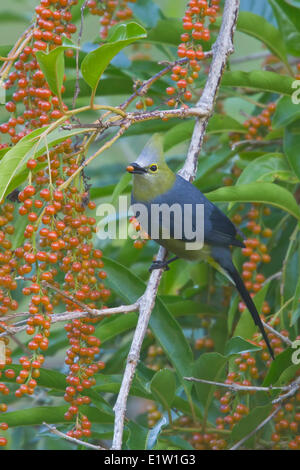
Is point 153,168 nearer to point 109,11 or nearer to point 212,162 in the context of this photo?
point 212,162

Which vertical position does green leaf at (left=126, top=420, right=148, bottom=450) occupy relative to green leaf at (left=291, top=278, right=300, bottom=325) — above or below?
below

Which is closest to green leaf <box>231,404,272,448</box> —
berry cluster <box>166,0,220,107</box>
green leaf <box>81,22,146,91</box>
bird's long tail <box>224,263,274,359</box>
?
bird's long tail <box>224,263,274,359</box>

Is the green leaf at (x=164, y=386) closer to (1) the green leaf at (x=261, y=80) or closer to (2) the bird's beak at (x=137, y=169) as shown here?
(2) the bird's beak at (x=137, y=169)

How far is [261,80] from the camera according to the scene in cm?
259

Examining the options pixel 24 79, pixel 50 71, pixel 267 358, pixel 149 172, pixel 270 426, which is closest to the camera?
pixel 50 71

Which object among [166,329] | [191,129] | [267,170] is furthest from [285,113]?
[166,329]

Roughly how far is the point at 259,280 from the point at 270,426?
571mm

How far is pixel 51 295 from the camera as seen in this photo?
2148 millimetres

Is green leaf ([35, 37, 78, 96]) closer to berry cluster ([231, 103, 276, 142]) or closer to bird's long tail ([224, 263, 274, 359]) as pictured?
bird's long tail ([224, 263, 274, 359])

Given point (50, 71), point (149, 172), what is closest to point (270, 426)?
point (149, 172)

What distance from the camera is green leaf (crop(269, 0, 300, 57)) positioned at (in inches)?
104

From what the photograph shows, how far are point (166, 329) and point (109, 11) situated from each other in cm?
136

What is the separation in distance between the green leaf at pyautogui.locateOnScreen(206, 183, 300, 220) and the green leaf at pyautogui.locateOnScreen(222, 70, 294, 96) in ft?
1.70
